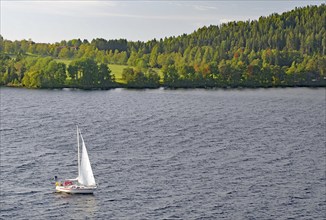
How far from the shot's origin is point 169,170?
124062 mm

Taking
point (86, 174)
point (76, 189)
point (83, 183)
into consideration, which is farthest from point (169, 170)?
point (76, 189)

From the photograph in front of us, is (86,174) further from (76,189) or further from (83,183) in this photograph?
(76,189)

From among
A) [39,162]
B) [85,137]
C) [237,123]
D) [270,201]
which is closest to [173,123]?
[237,123]

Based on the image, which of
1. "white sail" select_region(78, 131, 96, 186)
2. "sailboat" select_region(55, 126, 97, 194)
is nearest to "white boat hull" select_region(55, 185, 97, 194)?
"sailboat" select_region(55, 126, 97, 194)

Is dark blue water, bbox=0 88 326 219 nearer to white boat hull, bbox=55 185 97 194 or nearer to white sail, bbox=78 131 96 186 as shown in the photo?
white boat hull, bbox=55 185 97 194

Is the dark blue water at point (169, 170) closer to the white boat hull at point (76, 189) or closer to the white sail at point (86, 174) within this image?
the white boat hull at point (76, 189)

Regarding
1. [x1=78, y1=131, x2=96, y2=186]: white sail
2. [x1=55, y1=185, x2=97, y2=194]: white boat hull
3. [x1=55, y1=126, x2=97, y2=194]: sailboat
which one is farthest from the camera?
[x1=78, y1=131, x2=96, y2=186]: white sail

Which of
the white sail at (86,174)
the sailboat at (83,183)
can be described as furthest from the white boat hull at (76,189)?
the white sail at (86,174)

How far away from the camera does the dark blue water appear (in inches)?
3888

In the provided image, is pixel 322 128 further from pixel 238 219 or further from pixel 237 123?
pixel 238 219

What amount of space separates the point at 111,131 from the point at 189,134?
23381mm

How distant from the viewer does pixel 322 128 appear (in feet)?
614

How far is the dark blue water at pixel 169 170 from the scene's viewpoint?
9875cm

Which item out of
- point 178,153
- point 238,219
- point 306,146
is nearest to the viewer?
point 238,219
